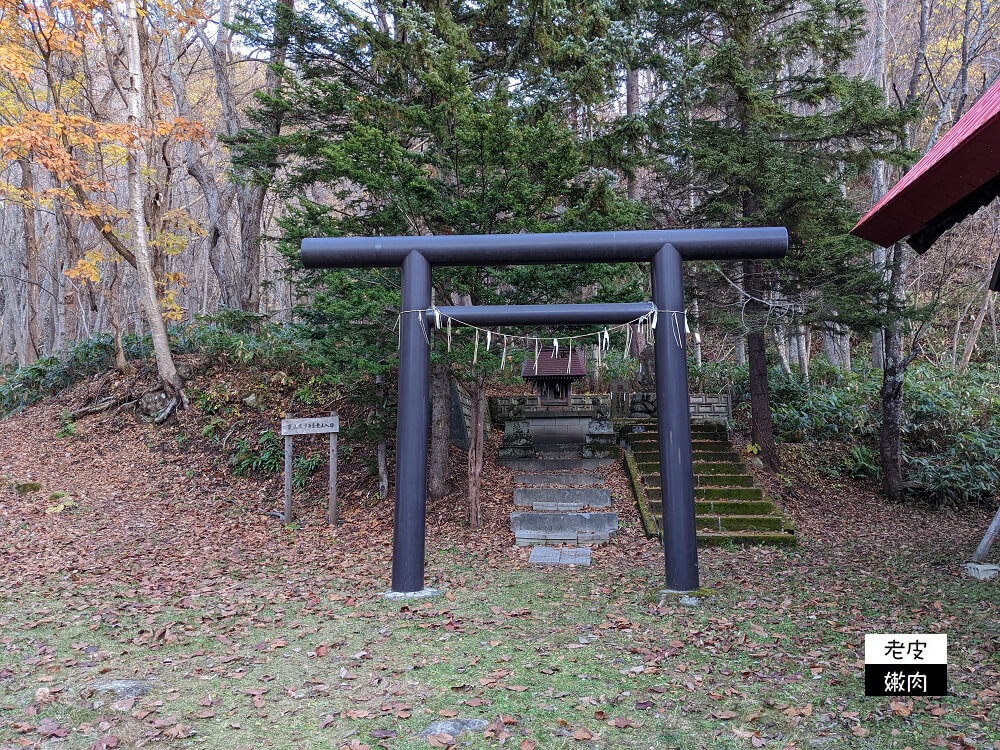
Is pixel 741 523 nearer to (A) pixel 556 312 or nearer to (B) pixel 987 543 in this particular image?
(B) pixel 987 543

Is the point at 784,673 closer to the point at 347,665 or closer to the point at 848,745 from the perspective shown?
the point at 848,745

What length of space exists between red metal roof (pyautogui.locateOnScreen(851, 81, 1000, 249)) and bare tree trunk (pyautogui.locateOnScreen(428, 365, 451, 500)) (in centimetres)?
627

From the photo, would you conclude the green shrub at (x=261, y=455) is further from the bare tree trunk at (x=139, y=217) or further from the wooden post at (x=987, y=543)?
the wooden post at (x=987, y=543)

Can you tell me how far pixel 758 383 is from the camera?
10.8m

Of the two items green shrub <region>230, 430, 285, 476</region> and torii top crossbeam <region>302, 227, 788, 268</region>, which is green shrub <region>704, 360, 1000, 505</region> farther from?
green shrub <region>230, 430, 285, 476</region>

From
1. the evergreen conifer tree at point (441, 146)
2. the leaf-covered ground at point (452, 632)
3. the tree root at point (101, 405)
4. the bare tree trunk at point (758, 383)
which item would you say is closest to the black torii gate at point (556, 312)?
the leaf-covered ground at point (452, 632)

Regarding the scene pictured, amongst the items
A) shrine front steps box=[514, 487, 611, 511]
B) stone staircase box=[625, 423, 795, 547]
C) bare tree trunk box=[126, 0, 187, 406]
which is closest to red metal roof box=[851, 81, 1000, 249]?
stone staircase box=[625, 423, 795, 547]

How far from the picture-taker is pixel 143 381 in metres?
13.5

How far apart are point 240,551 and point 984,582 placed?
337 inches

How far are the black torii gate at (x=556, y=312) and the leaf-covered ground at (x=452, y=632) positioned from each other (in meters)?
0.71

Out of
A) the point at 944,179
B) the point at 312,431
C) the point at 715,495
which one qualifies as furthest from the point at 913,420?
the point at 312,431

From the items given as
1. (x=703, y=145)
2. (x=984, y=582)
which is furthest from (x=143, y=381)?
(x=984, y=582)

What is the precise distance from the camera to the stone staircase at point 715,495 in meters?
8.79

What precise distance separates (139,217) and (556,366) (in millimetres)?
8428
